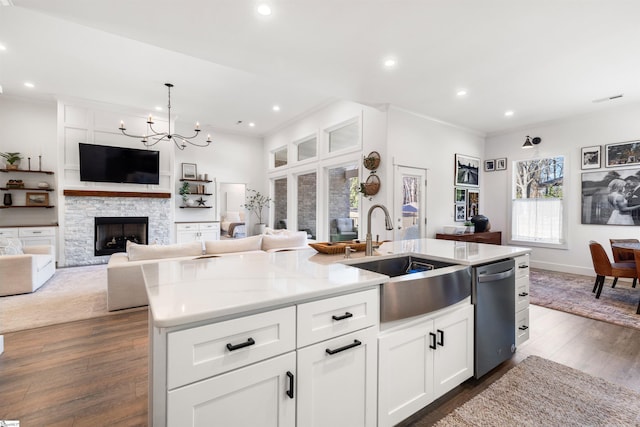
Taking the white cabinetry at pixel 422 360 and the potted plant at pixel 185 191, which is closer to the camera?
the white cabinetry at pixel 422 360

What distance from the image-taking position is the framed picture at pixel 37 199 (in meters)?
5.70

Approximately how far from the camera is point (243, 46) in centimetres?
309

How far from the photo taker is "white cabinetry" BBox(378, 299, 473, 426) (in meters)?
1.43

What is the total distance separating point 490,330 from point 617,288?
4.00 m

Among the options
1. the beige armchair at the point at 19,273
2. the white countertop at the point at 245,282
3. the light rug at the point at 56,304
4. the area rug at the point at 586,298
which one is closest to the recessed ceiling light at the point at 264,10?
the white countertop at the point at 245,282

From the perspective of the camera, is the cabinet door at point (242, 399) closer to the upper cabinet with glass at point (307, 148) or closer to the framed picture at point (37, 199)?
the upper cabinet with glass at point (307, 148)

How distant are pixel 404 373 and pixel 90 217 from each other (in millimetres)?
6796

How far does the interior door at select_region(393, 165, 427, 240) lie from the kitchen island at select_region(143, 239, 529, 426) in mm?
3731

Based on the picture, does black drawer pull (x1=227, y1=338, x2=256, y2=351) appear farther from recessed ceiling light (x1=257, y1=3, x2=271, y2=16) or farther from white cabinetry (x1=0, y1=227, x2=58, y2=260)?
white cabinetry (x1=0, y1=227, x2=58, y2=260)

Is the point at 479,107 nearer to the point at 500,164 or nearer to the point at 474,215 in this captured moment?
the point at 500,164

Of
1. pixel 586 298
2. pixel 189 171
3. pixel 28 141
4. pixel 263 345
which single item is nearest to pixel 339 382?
pixel 263 345

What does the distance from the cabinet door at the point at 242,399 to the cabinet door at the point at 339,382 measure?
2.5 inches

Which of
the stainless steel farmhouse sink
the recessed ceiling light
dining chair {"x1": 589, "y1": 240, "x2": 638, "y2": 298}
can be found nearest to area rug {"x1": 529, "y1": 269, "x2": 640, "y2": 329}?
dining chair {"x1": 589, "y1": 240, "x2": 638, "y2": 298}

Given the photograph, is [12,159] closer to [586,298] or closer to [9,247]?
[9,247]
